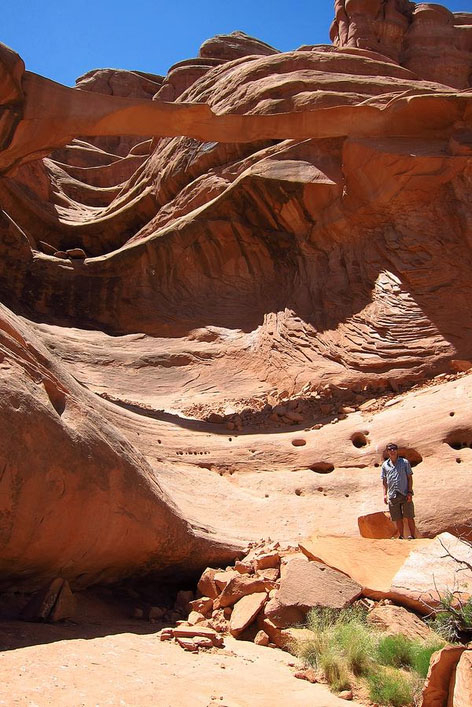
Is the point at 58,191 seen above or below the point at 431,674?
above

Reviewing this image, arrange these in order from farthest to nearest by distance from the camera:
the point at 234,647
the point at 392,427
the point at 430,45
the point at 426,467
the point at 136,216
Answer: the point at 430,45 < the point at 136,216 < the point at 392,427 < the point at 426,467 < the point at 234,647

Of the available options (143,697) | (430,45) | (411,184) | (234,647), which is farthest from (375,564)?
(430,45)

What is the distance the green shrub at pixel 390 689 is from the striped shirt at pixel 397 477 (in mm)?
3349

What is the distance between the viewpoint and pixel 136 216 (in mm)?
19875

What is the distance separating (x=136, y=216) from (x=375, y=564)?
1525 cm

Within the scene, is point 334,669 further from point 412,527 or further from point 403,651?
point 412,527

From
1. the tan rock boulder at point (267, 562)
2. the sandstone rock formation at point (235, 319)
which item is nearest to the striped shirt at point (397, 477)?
the sandstone rock formation at point (235, 319)

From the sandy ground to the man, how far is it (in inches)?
114

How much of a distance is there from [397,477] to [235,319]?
827 cm

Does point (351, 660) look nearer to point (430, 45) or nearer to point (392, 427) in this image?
point (392, 427)

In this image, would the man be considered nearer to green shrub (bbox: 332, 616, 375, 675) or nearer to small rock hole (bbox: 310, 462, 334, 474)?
small rock hole (bbox: 310, 462, 334, 474)

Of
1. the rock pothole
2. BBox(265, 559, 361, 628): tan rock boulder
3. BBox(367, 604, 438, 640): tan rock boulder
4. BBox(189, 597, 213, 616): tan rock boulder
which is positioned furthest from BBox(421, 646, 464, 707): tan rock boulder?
the rock pothole

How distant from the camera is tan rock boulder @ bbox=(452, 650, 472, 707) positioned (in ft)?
10.9

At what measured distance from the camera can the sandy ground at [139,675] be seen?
12.0ft
